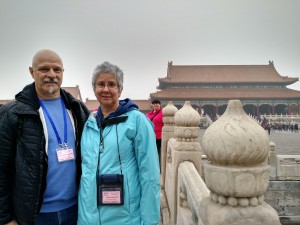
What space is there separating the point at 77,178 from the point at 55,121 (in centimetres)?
41

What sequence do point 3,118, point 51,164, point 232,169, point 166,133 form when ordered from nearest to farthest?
point 232,169
point 3,118
point 51,164
point 166,133

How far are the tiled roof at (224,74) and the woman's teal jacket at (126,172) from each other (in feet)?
94.5

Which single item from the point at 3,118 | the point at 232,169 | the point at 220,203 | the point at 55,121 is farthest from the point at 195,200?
the point at 3,118

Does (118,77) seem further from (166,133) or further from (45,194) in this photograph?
(166,133)

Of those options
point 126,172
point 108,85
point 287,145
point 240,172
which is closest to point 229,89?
point 287,145

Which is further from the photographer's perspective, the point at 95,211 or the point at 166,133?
the point at 166,133

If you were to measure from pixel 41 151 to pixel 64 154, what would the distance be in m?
0.16

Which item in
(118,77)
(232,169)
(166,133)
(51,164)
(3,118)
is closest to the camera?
(232,169)

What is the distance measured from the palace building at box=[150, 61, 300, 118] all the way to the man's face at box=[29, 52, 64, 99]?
2645 centimetres

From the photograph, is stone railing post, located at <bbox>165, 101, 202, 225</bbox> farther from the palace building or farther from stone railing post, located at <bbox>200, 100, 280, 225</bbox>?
the palace building

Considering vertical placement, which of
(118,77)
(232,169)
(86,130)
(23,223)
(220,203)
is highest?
(118,77)

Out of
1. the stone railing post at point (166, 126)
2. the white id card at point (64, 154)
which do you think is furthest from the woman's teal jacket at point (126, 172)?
the stone railing post at point (166, 126)

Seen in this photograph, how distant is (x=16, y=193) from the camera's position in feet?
5.19

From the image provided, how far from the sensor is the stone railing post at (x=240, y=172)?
3.07 ft
